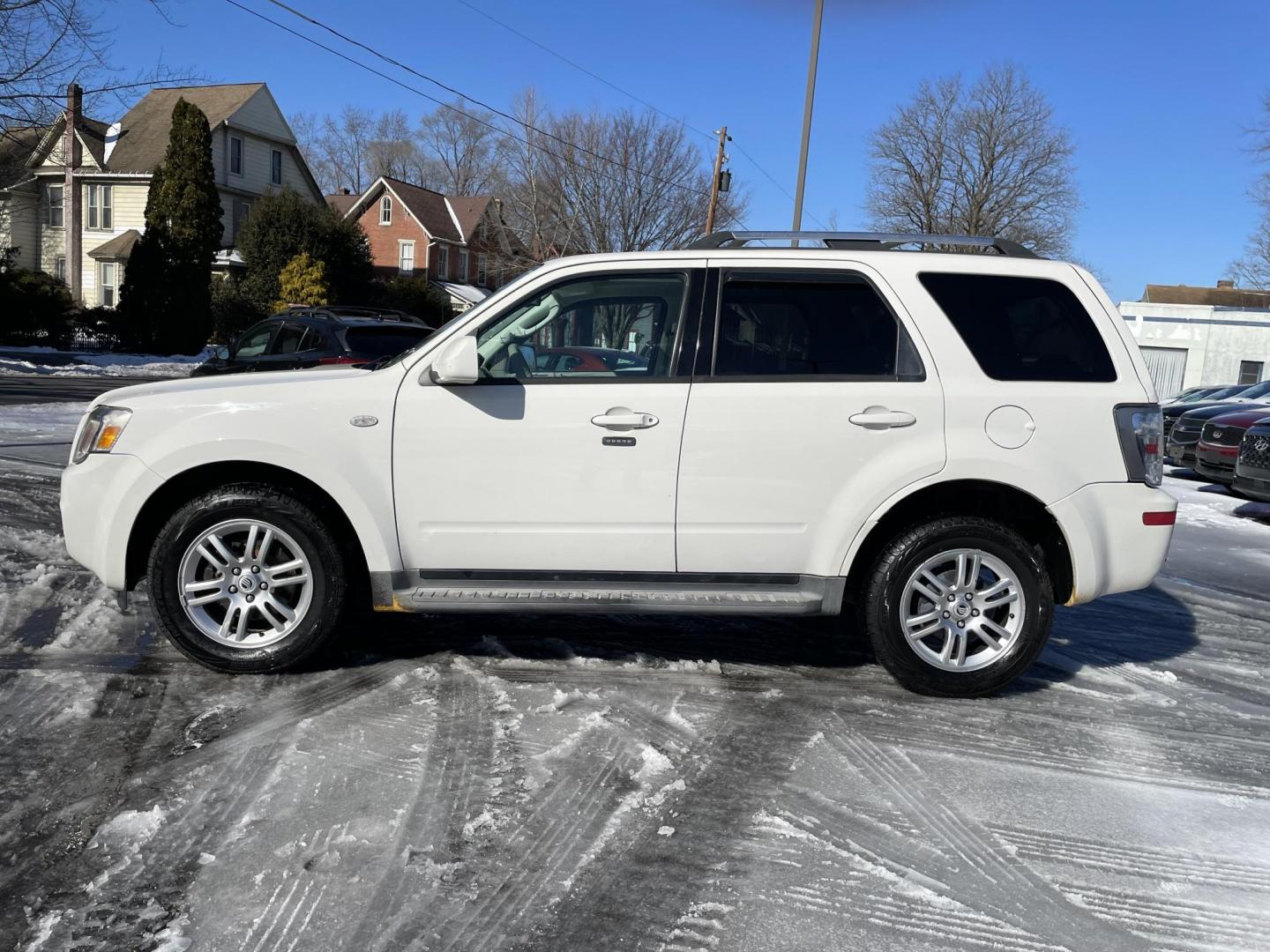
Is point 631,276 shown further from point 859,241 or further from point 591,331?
point 859,241

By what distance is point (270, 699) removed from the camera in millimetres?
4527

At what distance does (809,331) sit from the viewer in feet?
15.7

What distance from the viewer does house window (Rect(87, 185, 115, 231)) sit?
42.3 meters

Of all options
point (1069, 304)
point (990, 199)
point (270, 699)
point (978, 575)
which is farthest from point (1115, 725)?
point (990, 199)

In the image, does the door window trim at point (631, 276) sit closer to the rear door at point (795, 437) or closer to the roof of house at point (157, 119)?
the rear door at point (795, 437)

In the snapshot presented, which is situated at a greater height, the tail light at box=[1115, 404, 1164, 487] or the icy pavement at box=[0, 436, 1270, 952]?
the tail light at box=[1115, 404, 1164, 487]

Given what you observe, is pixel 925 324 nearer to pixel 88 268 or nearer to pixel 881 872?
pixel 881 872

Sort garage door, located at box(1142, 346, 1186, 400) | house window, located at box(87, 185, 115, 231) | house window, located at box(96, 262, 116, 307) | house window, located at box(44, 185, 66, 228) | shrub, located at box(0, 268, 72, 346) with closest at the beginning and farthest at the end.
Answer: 1. shrub, located at box(0, 268, 72, 346)
2. garage door, located at box(1142, 346, 1186, 400)
3. house window, located at box(96, 262, 116, 307)
4. house window, located at box(87, 185, 115, 231)
5. house window, located at box(44, 185, 66, 228)

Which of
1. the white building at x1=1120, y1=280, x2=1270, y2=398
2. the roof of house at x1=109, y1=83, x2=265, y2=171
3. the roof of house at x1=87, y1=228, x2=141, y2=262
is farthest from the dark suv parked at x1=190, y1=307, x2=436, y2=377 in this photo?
the white building at x1=1120, y1=280, x2=1270, y2=398

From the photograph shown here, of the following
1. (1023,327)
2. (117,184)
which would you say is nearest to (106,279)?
(117,184)

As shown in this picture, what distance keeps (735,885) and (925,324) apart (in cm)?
266

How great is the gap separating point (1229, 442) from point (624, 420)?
1140cm

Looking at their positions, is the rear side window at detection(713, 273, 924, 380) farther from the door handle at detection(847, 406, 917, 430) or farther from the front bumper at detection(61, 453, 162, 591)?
the front bumper at detection(61, 453, 162, 591)

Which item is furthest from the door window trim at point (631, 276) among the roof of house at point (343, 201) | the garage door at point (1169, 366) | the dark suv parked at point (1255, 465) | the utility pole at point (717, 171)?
the roof of house at point (343, 201)
